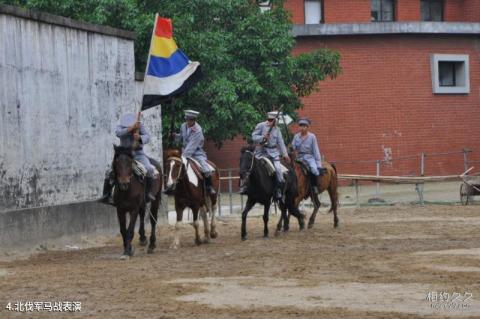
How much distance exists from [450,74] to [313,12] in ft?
20.0

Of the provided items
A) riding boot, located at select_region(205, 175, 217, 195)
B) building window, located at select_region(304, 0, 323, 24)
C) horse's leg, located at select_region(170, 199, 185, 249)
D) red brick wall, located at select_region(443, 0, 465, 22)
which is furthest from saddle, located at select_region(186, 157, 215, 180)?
red brick wall, located at select_region(443, 0, 465, 22)

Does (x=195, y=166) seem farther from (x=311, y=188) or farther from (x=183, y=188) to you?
(x=311, y=188)

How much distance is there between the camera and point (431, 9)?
47.5 metres

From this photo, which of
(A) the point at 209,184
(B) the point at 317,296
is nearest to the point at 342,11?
(A) the point at 209,184

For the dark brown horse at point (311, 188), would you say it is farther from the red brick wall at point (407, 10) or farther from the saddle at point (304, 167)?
the red brick wall at point (407, 10)

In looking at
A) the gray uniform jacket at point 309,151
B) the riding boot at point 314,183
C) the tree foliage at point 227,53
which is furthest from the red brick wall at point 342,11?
the gray uniform jacket at point 309,151

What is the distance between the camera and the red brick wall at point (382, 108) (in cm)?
4353

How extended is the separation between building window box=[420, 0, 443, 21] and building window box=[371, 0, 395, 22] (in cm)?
160

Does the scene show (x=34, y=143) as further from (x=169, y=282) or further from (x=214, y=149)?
(x=214, y=149)

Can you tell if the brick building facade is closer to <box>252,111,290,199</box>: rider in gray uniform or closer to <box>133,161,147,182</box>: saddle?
<box>252,111,290,199</box>: rider in gray uniform

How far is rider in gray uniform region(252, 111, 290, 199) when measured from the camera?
21.6m

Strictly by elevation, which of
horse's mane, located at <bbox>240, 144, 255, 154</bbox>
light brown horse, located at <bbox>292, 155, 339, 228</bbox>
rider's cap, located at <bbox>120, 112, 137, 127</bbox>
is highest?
rider's cap, located at <bbox>120, 112, 137, 127</bbox>

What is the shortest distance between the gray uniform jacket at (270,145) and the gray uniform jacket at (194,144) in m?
1.34

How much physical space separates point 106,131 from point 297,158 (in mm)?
3976
